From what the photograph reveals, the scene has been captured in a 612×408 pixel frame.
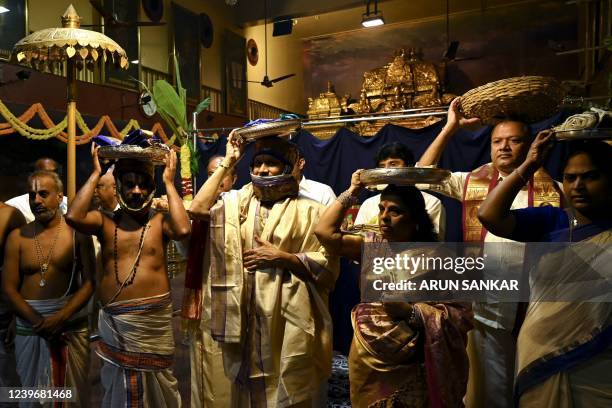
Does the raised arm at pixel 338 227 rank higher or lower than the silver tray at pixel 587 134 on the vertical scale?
lower

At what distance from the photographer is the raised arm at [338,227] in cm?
228

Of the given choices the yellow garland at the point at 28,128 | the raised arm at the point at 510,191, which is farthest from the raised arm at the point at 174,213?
the yellow garland at the point at 28,128

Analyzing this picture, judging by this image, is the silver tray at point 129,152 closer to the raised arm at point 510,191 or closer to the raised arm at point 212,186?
the raised arm at point 212,186

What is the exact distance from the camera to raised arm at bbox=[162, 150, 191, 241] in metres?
2.72

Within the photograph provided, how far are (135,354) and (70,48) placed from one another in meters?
1.88

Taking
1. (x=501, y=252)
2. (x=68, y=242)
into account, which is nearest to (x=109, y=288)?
(x=68, y=242)

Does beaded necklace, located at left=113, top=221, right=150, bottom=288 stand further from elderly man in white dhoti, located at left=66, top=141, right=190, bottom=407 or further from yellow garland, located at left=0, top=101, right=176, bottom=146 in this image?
yellow garland, located at left=0, top=101, right=176, bottom=146

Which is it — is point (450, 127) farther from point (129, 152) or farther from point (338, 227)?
point (129, 152)

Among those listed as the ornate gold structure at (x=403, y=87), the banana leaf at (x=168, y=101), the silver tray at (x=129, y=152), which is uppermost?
the ornate gold structure at (x=403, y=87)

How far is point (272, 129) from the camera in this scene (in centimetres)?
256

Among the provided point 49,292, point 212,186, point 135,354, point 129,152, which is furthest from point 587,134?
point 49,292

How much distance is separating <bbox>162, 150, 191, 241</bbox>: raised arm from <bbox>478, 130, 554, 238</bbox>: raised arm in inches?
61.5

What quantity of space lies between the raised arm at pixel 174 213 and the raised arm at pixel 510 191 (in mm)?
1561

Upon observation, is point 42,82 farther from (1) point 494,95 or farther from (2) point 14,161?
(1) point 494,95
